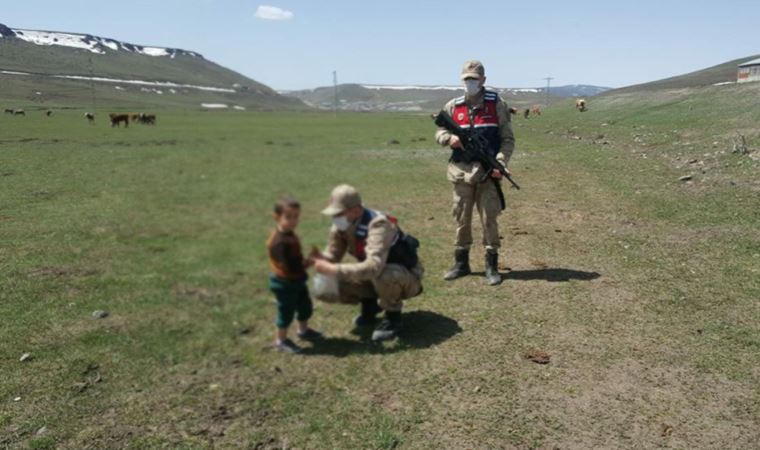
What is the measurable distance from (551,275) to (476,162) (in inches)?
94.9

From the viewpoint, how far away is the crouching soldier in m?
4.05

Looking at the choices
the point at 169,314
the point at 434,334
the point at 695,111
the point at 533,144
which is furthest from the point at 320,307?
the point at 695,111

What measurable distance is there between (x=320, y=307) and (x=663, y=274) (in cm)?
663

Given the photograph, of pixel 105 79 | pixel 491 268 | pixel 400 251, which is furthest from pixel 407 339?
pixel 105 79

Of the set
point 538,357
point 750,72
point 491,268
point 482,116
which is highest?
point 750,72

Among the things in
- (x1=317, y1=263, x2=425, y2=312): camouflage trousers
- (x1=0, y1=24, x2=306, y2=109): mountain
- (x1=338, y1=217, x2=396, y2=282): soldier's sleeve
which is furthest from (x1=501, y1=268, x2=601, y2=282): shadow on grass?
(x1=0, y1=24, x2=306, y2=109): mountain

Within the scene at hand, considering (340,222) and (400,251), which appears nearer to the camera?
(340,222)

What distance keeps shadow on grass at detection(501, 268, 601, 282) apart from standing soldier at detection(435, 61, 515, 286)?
1.41ft

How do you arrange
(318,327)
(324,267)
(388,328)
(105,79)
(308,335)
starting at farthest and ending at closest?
(105,79)
(388,328)
(318,327)
(308,335)
(324,267)

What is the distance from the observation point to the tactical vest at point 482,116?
7586 mm

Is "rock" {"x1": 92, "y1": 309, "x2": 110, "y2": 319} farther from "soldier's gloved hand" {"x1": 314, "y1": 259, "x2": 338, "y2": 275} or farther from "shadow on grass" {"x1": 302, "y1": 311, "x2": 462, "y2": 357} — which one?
"soldier's gloved hand" {"x1": 314, "y1": 259, "x2": 338, "y2": 275}

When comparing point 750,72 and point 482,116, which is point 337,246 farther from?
point 750,72

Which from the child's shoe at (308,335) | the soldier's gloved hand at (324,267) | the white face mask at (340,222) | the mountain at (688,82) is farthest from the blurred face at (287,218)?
the mountain at (688,82)

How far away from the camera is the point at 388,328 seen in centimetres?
611
